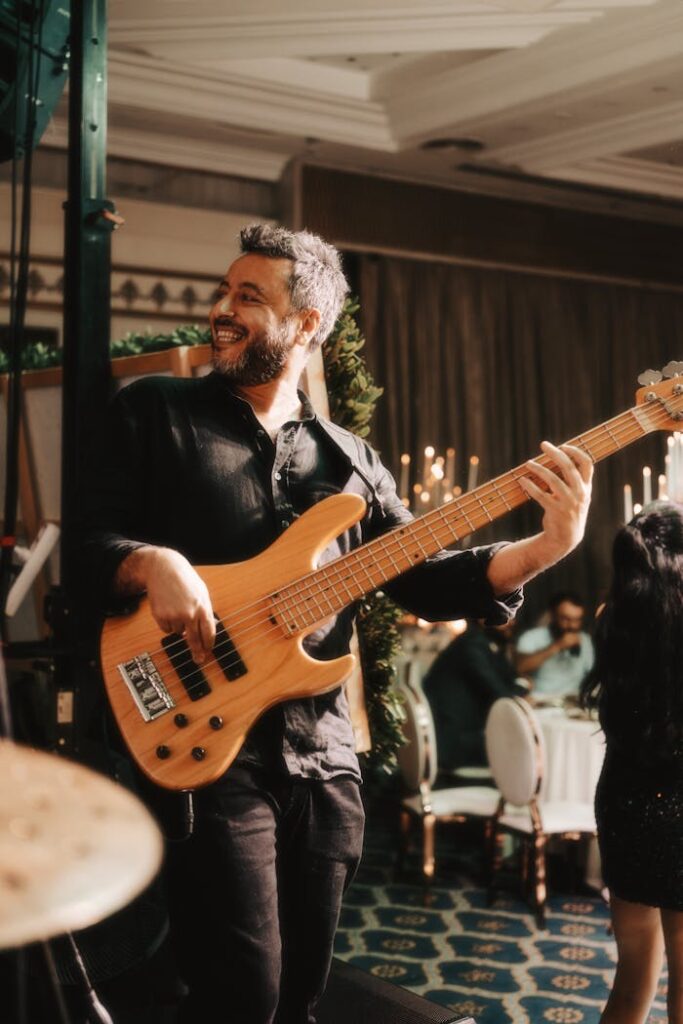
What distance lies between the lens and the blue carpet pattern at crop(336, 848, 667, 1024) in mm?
3420

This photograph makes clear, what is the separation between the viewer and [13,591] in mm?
2846

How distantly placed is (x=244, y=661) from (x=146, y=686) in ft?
0.54

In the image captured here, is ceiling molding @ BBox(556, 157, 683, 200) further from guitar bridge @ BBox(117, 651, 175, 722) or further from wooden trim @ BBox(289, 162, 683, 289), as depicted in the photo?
guitar bridge @ BBox(117, 651, 175, 722)

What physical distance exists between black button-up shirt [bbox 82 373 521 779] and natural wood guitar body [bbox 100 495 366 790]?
70mm

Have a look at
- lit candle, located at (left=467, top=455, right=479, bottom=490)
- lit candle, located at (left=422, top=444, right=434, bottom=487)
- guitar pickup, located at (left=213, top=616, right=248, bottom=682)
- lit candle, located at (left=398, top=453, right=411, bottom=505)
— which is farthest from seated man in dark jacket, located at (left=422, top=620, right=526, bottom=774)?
guitar pickup, located at (left=213, top=616, right=248, bottom=682)

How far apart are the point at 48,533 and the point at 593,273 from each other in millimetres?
6061

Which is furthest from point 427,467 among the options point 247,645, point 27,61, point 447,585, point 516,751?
point 247,645

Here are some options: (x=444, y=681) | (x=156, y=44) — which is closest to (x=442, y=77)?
(x=156, y=44)

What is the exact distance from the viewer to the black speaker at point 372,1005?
2.19 meters

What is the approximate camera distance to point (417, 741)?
455 centimetres

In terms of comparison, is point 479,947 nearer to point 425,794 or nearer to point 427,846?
point 427,846

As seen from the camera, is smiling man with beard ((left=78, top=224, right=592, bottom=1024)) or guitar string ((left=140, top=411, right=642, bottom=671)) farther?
guitar string ((left=140, top=411, right=642, bottom=671))

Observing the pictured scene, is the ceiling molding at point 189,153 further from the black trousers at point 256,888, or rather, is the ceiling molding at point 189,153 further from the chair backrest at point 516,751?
the black trousers at point 256,888

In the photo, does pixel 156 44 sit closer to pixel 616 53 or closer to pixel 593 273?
pixel 616 53
